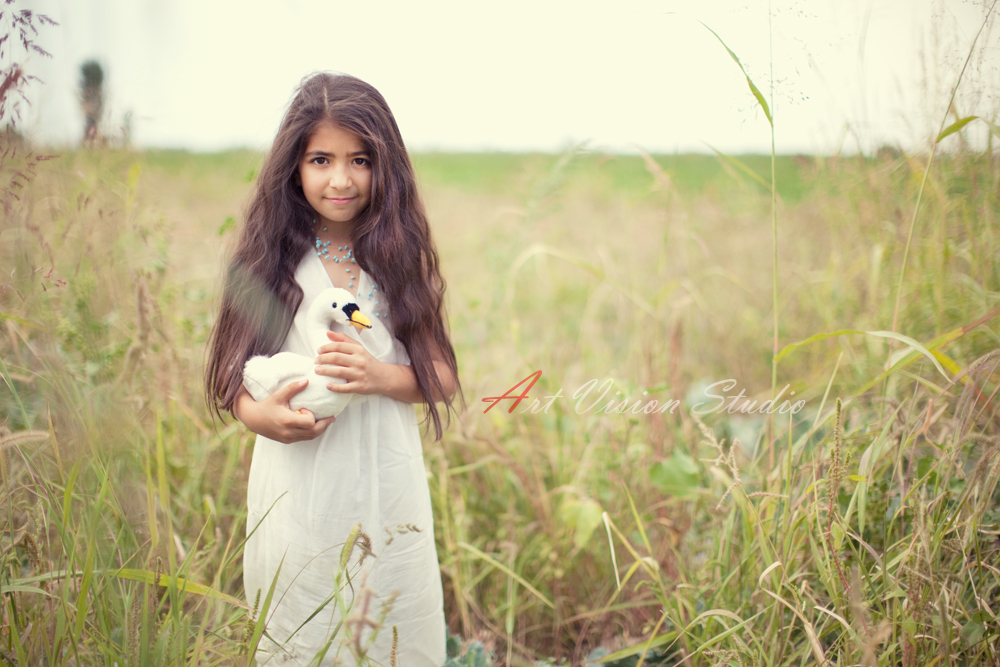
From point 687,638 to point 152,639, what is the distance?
126 centimetres

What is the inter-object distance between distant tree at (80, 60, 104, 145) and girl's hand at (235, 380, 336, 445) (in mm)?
1141

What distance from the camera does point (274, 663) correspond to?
1279 mm

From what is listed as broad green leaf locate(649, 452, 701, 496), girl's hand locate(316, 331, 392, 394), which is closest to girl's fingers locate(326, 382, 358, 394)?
girl's hand locate(316, 331, 392, 394)

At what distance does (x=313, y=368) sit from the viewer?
1.14 m

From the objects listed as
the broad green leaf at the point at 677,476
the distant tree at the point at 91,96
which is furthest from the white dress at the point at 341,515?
the distant tree at the point at 91,96

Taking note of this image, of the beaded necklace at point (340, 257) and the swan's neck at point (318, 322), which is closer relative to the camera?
the swan's neck at point (318, 322)

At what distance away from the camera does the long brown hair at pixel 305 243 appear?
47.8 inches

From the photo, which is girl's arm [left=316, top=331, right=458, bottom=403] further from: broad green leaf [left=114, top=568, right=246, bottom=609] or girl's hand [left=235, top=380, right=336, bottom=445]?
broad green leaf [left=114, top=568, right=246, bottom=609]

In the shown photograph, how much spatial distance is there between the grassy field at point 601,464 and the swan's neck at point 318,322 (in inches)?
18.4

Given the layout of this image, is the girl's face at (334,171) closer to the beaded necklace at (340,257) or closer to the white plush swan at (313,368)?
the beaded necklace at (340,257)

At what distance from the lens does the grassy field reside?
115cm

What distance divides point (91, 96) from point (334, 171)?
107cm

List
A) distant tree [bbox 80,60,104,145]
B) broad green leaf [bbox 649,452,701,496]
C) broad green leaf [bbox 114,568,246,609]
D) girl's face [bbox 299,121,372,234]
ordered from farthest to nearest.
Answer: broad green leaf [bbox 649,452,701,496] → distant tree [bbox 80,60,104,145] → girl's face [bbox 299,121,372,234] → broad green leaf [bbox 114,568,246,609]

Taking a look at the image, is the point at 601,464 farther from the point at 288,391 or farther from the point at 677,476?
the point at 288,391
